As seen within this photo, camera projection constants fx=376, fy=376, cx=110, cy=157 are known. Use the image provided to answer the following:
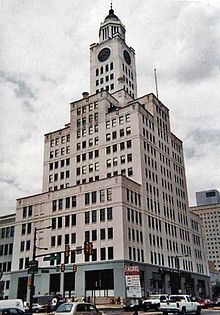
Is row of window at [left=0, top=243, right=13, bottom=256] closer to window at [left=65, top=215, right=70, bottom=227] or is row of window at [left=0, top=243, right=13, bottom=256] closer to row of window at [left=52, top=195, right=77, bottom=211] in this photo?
row of window at [left=52, top=195, right=77, bottom=211]

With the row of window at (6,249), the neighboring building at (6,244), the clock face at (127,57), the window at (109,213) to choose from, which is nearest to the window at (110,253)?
the window at (109,213)

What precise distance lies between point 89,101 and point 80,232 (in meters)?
33.0

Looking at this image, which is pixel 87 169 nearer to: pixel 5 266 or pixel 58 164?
pixel 58 164

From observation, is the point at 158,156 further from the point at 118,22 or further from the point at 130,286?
the point at 130,286

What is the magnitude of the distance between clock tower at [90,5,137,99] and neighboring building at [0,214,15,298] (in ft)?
133

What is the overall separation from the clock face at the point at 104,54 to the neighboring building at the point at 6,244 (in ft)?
162

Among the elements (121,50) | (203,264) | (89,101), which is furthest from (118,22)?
(203,264)

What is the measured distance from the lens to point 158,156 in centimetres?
8575

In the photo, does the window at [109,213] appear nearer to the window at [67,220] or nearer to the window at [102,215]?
the window at [102,215]

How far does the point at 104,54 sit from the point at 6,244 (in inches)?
2258

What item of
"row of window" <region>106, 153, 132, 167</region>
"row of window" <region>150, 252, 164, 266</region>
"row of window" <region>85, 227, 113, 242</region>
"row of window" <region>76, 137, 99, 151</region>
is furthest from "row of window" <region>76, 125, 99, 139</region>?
"row of window" <region>150, 252, 164, 266</region>

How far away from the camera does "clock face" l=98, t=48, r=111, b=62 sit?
346ft

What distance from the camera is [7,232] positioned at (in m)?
87.8

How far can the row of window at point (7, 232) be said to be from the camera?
87.2 metres
